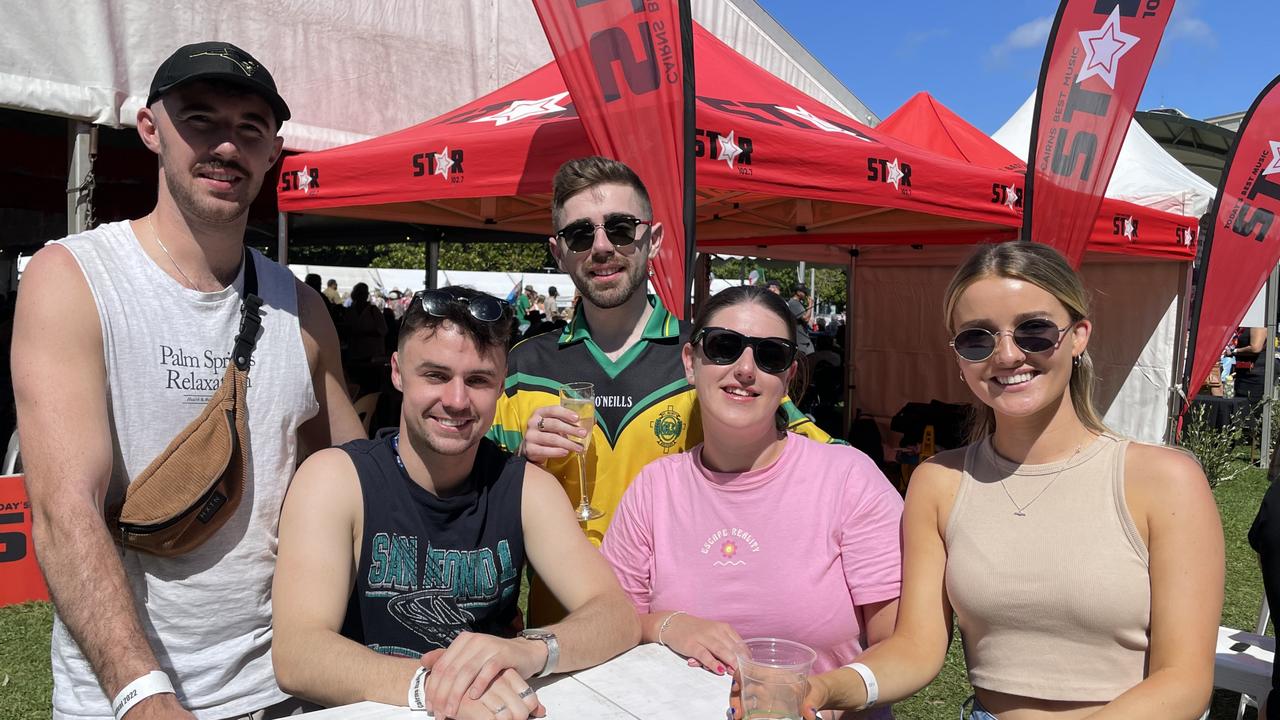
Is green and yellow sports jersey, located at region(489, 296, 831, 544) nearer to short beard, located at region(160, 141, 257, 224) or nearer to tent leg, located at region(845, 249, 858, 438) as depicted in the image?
short beard, located at region(160, 141, 257, 224)

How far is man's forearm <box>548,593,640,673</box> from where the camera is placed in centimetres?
178

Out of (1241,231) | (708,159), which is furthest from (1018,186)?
(1241,231)

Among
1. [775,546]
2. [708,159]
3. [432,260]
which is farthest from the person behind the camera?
[432,260]

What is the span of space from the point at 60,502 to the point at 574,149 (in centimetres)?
334

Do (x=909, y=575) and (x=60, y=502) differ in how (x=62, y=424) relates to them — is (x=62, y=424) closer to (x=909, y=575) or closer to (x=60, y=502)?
(x=60, y=502)

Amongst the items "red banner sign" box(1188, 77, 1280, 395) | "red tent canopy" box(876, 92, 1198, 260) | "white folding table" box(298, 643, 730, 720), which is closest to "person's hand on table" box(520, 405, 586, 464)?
"white folding table" box(298, 643, 730, 720)

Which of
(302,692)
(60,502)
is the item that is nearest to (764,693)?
(302,692)

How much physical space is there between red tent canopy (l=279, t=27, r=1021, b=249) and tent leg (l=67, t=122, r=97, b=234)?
42.6 inches

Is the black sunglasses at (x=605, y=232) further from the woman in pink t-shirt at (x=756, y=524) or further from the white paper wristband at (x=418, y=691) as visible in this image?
the white paper wristband at (x=418, y=691)

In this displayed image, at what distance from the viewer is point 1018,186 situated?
5875 millimetres

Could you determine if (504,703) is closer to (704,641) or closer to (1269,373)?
(704,641)

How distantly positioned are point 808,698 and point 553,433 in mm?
887

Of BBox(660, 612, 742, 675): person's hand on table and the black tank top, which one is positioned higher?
the black tank top

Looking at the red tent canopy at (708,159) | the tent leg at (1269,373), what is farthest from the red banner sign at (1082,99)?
the tent leg at (1269,373)
